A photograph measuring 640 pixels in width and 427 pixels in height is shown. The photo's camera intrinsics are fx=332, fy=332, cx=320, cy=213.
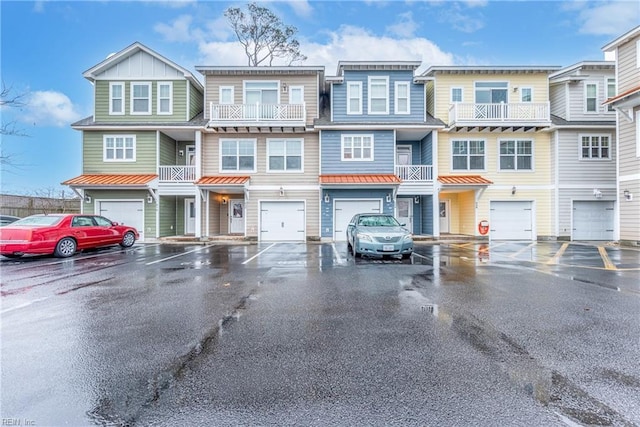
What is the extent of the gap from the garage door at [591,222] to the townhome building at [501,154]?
128 centimetres

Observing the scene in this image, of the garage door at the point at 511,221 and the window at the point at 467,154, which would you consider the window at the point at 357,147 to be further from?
the garage door at the point at 511,221

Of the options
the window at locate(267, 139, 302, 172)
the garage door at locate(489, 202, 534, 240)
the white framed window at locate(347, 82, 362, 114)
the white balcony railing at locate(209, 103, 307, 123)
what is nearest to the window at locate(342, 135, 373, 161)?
the white framed window at locate(347, 82, 362, 114)

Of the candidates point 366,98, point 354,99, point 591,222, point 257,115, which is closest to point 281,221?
point 257,115

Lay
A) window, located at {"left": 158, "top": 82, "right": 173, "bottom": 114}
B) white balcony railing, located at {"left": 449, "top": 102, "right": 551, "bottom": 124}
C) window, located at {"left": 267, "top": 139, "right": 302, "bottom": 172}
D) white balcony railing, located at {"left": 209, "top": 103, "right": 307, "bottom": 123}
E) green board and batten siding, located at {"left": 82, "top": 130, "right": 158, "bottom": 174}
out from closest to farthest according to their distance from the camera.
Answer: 1. white balcony railing, located at {"left": 209, "top": 103, "right": 307, "bottom": 123}
2. white balcony railing, located at {"left": 449, "top": 102, "right": 551, "bottom": 124}
3. green board and batten siding, located at {"left": 82, "top": 130, "right": 158, "bottom": 174}
4. window, located at {"left": 158, "top": 82, "right": 173, "bottom": 114}
5. window, located at {"left": 267, "top": 139, "right": 302, "bottom": 172}

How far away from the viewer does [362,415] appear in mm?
2463

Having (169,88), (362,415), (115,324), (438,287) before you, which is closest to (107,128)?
(169,88)

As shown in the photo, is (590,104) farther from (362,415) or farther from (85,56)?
(85,56)

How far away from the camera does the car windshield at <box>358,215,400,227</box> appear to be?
11.9 meters

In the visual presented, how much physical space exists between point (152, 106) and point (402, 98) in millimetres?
13297

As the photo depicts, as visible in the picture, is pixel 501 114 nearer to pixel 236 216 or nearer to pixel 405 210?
pixel 405 210

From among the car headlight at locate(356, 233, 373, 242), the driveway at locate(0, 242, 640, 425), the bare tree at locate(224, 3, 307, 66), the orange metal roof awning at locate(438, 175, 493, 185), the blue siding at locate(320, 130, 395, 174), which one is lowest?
the driveway at locate(0, 242, 640, 425)

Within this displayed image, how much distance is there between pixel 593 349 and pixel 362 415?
296 cm

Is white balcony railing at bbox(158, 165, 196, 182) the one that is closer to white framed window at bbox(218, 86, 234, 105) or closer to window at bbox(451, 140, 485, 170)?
white framed window at bbox(218, 86, 234, 105)

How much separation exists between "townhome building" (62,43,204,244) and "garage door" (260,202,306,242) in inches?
146
